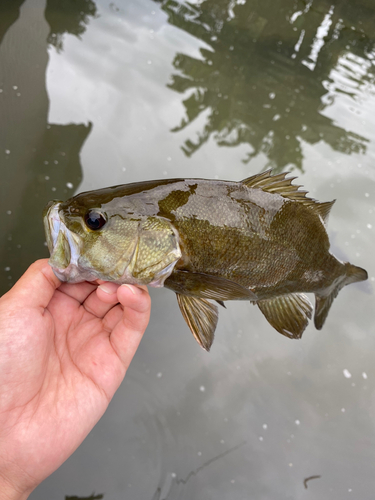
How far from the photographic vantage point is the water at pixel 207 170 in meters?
2.33

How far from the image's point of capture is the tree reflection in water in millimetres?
3598

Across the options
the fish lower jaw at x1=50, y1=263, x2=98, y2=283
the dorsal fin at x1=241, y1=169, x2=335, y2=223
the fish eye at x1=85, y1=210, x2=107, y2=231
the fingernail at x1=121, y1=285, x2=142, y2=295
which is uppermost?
the dorsal fin at x1=241, y1=169, x2=335, y2=223

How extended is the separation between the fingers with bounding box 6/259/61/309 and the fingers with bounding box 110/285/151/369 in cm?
34

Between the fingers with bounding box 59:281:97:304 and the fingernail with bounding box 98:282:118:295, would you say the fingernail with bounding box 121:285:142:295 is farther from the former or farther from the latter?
the fingers with bounding box 59:281:97:304

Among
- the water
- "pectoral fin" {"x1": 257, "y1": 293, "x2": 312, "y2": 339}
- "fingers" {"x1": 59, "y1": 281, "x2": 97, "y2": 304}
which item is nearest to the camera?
"fingers" {"x1": 59, "y1": 281, "x2": 97, "y2": 304}

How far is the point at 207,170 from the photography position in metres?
3.30

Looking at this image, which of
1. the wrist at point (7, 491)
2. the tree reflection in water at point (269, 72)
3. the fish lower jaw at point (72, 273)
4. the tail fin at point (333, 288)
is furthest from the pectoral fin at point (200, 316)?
the tree reflection in water at point (269, 72)

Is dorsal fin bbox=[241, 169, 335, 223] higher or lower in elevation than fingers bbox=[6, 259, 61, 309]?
higher

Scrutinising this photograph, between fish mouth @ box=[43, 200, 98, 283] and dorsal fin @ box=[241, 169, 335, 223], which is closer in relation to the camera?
fish mouth @ box=[43, 200, 98, 283]

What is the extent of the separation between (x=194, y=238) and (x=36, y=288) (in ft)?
2.33

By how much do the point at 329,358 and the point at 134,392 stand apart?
1.58m

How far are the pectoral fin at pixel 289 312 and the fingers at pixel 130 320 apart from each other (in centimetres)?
66

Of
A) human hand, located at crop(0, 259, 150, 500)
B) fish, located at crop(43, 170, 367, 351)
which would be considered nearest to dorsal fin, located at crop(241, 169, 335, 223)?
fish, located at crop(43, 170, 367, 351)

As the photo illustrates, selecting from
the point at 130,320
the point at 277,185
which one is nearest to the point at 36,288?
the point at 130,320
